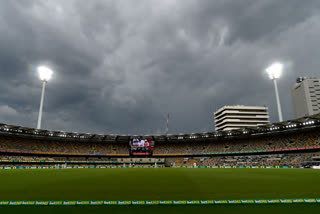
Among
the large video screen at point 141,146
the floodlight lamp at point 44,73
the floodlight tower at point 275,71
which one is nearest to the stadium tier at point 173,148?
the large video screen at point 141,146

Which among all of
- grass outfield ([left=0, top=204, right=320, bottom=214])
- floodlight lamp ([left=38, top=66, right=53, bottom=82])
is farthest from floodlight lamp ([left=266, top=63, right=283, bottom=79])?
floodlight lamp ([left=38, top=66, right=53, bottom=82])

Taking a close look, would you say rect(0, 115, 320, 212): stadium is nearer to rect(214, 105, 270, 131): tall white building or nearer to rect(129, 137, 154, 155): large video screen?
rect(129, 137, 154, 155): large video screen

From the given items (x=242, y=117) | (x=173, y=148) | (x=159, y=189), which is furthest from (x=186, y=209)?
(x=242, y=117)

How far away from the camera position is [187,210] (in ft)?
26.4

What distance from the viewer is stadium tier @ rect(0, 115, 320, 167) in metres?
55.8

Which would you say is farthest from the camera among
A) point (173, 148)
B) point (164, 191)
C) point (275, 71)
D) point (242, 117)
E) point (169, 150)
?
point (242, 117)

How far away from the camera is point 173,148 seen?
84000 millimetres

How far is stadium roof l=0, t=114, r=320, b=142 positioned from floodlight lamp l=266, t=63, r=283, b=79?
1417 centimetres

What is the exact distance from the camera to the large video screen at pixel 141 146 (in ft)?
255

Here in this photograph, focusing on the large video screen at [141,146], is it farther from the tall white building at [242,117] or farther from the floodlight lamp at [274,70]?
the tall white building at [242,117]

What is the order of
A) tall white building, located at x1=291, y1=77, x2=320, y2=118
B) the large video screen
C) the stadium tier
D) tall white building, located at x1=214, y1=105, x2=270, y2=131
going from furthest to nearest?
tall white building, located at x1=291, y1=77, x2=320, y2=118 < tall white building, located at x1=214, y1=105, x2=270, y2=131 < the large video screen < the stadium tier

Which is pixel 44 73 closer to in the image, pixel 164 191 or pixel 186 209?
pixel 164 191

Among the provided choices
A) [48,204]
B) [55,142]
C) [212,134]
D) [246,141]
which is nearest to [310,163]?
[246,141]

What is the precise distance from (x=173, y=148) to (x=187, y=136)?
402 inches
